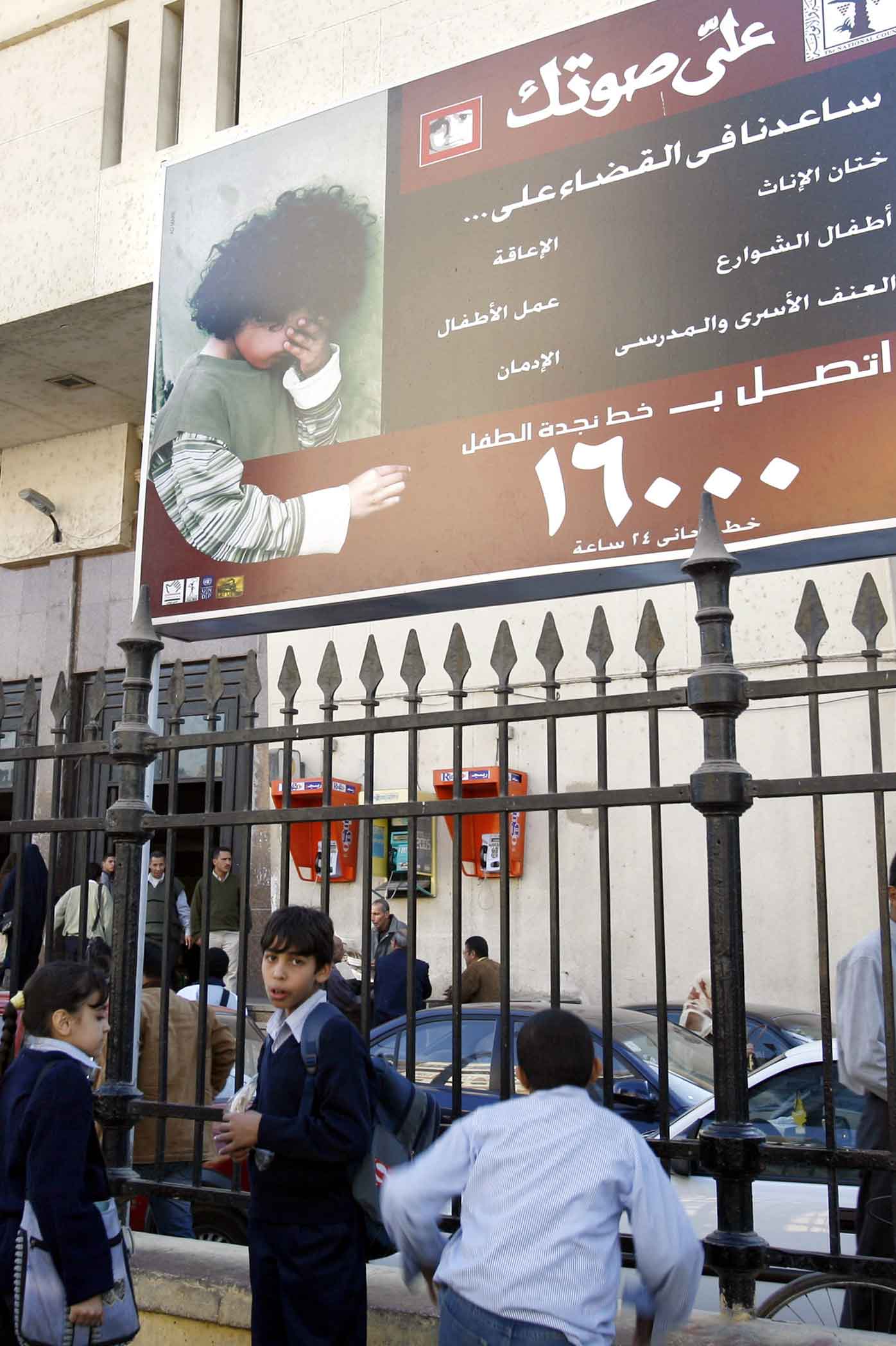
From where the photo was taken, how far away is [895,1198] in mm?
3211

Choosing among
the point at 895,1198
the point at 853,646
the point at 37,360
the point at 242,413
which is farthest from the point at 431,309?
the point at 37,360

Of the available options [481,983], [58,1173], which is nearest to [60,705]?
[58,1173]

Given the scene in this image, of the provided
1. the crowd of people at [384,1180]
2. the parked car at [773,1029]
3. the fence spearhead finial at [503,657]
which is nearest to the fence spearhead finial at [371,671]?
the fence spearhead finial at [503,657]

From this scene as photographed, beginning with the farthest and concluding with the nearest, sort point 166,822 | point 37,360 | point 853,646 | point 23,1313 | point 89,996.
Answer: point 37,360
point 853,646
point 166,822
point 89,996
point 23,1313

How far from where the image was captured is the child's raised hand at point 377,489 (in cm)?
597

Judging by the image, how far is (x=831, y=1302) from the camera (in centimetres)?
352

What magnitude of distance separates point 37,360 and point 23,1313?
36.7ft

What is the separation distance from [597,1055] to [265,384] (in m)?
3.69

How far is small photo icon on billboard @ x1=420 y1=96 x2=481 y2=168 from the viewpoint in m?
6.30

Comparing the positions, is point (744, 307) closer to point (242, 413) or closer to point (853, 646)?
point (242, 413)

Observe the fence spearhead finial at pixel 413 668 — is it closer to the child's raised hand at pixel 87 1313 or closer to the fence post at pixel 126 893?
the fence post at pixel 126 893

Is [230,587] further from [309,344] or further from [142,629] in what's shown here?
[142,629]

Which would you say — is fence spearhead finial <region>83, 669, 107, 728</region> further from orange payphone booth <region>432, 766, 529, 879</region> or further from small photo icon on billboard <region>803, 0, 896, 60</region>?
orange payphone booth <region>432, 766, 529, 879</region>

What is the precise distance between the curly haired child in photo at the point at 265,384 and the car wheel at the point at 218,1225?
9.74 ft
